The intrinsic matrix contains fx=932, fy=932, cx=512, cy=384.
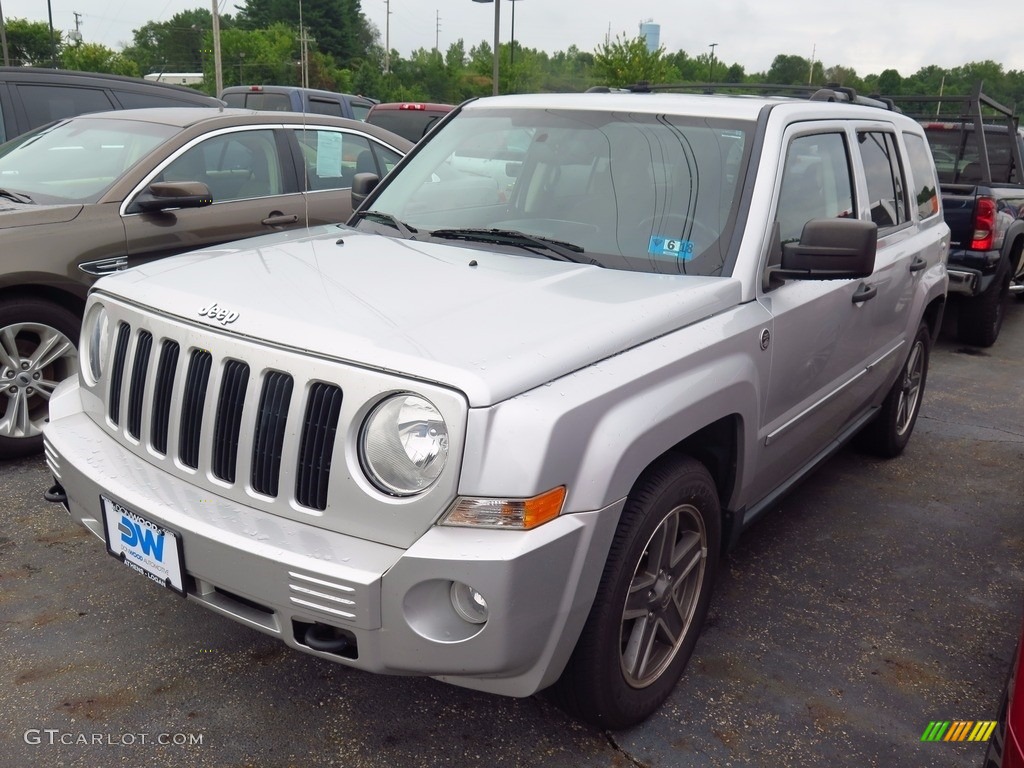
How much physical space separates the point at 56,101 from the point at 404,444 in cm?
628

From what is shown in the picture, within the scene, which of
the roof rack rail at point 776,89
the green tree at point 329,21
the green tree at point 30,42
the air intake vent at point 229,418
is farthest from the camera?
the green tree at point 329,21

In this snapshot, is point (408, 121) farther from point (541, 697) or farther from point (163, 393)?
point (541, 697)

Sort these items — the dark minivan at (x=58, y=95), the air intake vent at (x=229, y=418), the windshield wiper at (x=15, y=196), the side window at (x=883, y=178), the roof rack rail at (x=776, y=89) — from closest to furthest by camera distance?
1. the air intake vent at (x=229, y=418)
2. the side window at (x=883, y=178)
3. the roof rack rail at (x=776, y=89)
4. the windshield wiper at (x=15, y=196)
5. the dark minivan at (x=58, y=95)

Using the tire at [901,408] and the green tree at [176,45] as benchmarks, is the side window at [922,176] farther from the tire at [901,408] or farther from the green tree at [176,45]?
the green tree at [176,45]

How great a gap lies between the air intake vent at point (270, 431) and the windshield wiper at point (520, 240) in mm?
1154

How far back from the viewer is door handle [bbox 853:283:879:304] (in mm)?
3736

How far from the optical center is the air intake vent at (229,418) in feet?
7.84

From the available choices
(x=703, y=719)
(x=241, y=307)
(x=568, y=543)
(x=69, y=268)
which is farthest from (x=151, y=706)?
(x=69, y=268)

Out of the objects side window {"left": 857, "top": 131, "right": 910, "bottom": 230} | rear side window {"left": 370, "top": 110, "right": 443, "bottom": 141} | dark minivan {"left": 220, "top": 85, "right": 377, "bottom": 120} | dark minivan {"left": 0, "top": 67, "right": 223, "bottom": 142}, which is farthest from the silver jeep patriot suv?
rear side window {"left": 370, "top": 110, "right": 443, "bottom": 141}

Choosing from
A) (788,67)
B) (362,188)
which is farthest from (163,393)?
(788,67)

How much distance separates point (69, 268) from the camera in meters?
4.51

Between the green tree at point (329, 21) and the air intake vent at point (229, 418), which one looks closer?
the air intake vent at point (229, 418)

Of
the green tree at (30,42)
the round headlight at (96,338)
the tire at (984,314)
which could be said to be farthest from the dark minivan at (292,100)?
the green tree at (30,42)

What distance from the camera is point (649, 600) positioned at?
8.82ft
